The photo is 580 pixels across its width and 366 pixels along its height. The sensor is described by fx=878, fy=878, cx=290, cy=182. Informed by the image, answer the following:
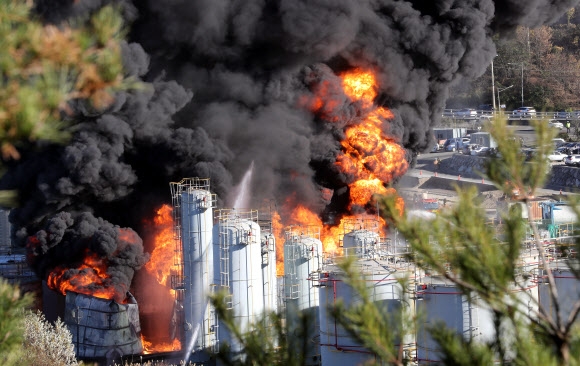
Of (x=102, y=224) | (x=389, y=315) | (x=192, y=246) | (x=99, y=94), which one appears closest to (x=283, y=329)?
(x=389, y=315)

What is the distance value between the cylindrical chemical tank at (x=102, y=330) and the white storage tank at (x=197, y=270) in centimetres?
264

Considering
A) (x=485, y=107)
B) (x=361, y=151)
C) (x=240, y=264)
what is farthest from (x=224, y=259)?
(x=485, y=107)

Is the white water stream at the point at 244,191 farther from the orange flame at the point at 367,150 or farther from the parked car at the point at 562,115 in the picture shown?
the parked car at the point at 562,115

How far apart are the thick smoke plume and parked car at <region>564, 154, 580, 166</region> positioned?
1692cm

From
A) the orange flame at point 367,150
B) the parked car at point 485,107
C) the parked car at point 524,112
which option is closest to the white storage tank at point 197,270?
A: the orange flame at point 367,150

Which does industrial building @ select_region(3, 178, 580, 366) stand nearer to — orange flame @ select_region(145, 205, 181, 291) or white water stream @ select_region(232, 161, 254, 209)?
white water stream @ select_region(232, 161, 254, 209)

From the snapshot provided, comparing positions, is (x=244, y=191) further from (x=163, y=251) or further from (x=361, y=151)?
(x=361, y=151)

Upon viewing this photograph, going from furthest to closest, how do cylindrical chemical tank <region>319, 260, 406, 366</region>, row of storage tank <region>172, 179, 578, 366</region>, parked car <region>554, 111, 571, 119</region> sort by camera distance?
parked car <region>554, 111, 571, 119</region> < cylindrical chemical tank <region>319, 260, 406, 366</region> < row of storage tank <region>172, 179, 578, 366</region>

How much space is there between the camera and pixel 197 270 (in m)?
28.8

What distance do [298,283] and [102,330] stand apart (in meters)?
7.82

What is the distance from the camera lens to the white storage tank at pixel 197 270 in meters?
28.2

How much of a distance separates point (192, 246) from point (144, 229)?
711 cm

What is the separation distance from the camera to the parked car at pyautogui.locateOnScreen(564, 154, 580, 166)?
53281 mm

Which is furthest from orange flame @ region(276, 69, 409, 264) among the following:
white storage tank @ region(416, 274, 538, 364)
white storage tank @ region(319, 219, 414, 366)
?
white storage tank @ region(416, 274, 538, 364)
